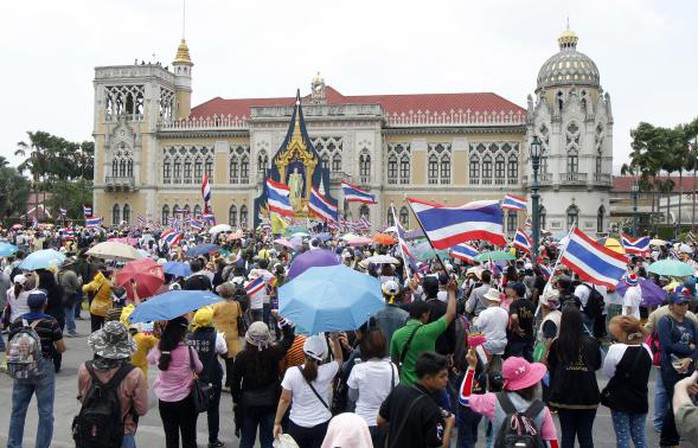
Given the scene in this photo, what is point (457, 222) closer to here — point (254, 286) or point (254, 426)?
point (254, 286)

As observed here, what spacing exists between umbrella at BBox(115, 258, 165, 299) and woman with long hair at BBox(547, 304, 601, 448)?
587 cm

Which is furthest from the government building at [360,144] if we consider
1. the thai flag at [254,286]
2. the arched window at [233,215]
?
the thai flag at [254,286]

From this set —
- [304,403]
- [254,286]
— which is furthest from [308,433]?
[254,286]

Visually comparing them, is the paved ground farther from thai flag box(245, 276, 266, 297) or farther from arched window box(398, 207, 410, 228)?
arched window box(398, 207, 410, 228)

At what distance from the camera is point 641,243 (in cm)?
2084

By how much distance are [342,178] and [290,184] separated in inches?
201

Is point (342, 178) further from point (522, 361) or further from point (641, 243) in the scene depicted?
point (522, 361)

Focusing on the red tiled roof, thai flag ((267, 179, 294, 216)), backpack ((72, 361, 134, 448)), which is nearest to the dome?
the red tiled roof

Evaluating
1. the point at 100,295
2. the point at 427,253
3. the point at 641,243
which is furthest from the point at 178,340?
the point at 641,243

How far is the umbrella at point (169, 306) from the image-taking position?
6590 mm

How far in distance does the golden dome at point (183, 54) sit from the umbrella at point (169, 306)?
192 ft

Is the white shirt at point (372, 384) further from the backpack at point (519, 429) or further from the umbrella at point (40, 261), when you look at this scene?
the umbrella at point (40, 261)

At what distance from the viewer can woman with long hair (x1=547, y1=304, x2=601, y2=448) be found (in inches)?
251

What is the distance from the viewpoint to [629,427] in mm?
6781
